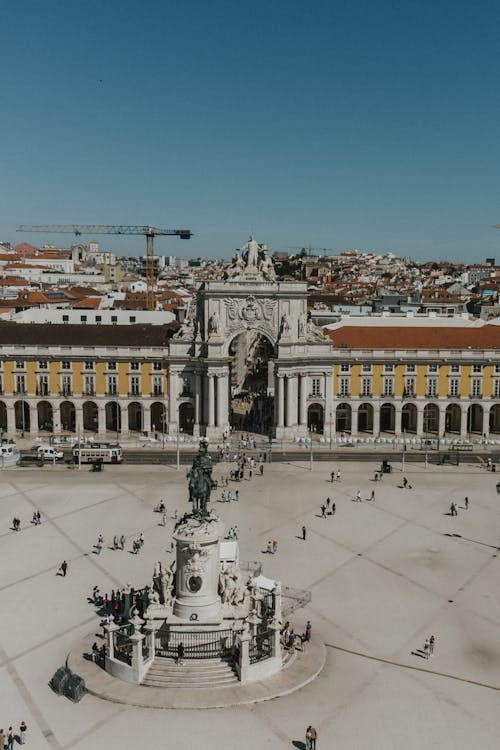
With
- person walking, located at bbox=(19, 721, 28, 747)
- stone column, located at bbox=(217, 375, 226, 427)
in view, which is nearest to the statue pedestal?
person walking, located at bbox=(19, 721, 28, 747)

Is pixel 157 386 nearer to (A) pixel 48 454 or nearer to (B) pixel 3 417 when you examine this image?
(A) pixel 48 454

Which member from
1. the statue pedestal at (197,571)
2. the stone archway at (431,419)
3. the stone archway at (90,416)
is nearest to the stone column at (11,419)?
the stone archway at (90,416)

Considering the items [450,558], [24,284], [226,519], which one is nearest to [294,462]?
[226,519]

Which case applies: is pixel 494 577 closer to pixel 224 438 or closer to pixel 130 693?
pixel 130 693

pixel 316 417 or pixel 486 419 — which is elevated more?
pixel 486 419

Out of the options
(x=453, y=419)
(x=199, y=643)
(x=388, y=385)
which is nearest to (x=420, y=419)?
(x=388, y=385)
